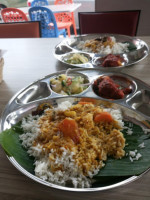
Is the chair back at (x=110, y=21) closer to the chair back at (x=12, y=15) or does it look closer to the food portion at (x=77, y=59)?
the food portion at (x=77, y=59)

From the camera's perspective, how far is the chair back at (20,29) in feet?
8.21

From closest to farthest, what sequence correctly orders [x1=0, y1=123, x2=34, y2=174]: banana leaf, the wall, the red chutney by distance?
[x1=0, y1=123, x2=34, y2=174]: banana leaf < the red chutney < the wall

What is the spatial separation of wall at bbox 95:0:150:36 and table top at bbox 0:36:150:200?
1712 millimetres

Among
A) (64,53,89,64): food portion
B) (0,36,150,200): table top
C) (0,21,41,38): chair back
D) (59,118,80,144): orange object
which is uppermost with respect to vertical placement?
(0,21,41,38): chair back

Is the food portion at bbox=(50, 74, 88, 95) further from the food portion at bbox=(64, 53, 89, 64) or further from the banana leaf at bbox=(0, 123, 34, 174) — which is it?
the banana leaf at bbox=(0, 123, 34, 174)

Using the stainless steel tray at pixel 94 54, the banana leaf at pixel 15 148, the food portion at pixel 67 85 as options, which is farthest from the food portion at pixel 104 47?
the banana leaf at pixel 15 148

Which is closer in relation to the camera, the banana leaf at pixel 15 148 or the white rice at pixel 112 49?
the banana leaf at pixel 15 148

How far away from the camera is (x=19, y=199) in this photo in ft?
2.38

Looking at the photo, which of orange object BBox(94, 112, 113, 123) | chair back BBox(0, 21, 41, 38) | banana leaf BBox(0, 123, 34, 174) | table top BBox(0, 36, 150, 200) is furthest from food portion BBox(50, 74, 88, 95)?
chair back BBox(0, 21, 41, 38)

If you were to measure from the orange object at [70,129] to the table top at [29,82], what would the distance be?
0.23m

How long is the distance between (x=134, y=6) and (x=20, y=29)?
6.94 ft

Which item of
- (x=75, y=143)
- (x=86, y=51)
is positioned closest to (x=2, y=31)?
(x=86, y=51)

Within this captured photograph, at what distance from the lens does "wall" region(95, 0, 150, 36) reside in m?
3.46

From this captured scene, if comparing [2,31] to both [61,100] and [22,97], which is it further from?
[61,100]
